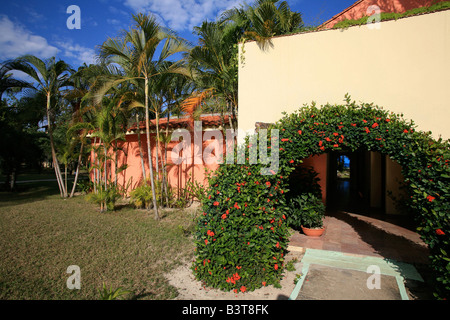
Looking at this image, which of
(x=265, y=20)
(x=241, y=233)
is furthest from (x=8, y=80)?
(x=241, y=233)

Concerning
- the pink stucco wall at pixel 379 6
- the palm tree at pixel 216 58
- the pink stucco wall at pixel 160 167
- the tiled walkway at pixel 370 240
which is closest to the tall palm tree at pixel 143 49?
the palm tree at pixel 216 58

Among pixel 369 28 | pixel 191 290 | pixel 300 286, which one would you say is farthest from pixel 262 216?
pixel 369 28

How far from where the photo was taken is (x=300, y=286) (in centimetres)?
380

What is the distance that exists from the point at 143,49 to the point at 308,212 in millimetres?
6576

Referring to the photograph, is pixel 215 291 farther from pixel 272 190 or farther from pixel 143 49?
pixel 143 49

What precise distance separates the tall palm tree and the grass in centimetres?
407

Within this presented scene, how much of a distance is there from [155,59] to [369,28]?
582 centimetres

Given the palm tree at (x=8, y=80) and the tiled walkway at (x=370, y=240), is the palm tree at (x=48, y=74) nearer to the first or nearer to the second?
the palm tree at (x=8, y=80)

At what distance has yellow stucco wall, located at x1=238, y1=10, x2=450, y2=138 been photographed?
459 cm

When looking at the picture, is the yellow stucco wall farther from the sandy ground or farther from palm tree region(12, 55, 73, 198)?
palm tree region(12, 55, 73, 198)

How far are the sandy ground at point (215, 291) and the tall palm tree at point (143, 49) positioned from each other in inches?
→ 213

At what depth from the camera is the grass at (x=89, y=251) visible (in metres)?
3.77

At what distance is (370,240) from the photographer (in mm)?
5711
